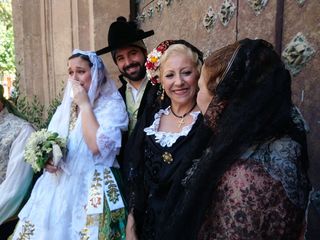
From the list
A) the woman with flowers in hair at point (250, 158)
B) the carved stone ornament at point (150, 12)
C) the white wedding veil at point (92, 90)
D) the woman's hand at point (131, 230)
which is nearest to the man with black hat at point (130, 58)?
the white wedding veil at point (92, 90)

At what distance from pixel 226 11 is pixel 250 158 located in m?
1.91

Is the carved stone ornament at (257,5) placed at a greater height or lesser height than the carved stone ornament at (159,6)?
lesser

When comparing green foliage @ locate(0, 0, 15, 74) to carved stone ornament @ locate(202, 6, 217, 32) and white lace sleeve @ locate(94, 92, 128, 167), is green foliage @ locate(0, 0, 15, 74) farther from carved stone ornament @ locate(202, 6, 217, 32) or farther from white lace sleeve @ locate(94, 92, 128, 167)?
white lace sleeve @ locate(94, 92, 128, 167)

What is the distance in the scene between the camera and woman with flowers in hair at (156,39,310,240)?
A: 4.04 ft

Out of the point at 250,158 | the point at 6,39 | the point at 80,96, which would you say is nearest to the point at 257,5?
the point at 80,96

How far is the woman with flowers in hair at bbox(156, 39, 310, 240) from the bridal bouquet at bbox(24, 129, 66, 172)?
112cm

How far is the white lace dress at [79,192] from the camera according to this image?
2.18 meters

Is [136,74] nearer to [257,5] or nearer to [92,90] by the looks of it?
[92,90]

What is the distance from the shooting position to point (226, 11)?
2.87 m

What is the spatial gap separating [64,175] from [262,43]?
5.02 ft

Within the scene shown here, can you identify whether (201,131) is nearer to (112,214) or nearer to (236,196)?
(236,196)

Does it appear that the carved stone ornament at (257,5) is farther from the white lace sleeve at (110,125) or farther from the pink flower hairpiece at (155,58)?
the white lace sleeve at (110,125)

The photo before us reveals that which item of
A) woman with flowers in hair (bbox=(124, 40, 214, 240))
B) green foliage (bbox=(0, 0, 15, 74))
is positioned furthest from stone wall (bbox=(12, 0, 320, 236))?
green foliage (bbox=(0, 0, 15, 74))

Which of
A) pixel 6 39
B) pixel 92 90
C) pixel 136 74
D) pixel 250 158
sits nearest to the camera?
pixel 250 158
